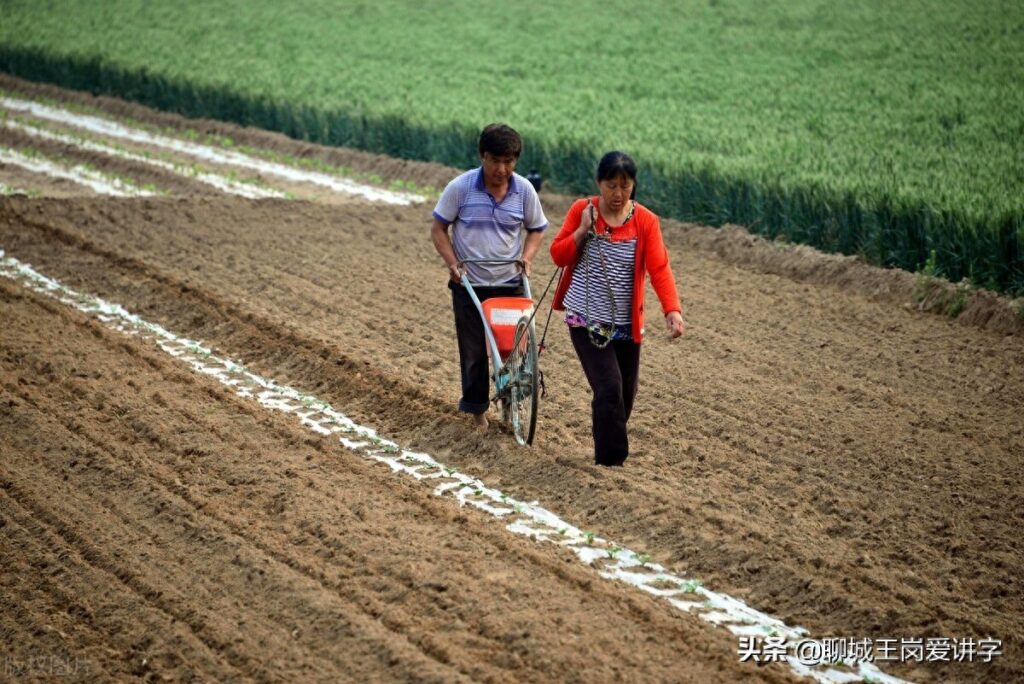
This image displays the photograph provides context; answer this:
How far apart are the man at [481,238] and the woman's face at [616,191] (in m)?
0.92

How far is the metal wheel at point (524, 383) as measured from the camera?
796cm

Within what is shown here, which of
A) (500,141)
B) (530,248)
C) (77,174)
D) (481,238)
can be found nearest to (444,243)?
(481,238)

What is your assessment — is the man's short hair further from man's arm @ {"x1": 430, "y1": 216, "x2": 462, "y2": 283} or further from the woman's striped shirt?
the woman's striped shirt

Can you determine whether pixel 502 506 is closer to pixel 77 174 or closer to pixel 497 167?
pixel 497 167

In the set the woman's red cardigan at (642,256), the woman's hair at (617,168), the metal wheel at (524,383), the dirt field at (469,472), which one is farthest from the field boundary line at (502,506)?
the woman's hair at (617,168)

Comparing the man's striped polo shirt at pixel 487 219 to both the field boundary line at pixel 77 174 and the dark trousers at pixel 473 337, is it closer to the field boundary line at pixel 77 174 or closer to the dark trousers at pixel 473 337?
the dark trousers at pixel 473 337

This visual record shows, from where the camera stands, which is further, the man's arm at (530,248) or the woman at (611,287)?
the man's arm at (530,248)

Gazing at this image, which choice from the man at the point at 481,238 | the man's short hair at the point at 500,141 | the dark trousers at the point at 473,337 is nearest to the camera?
the man's short hair at the point at 500,141

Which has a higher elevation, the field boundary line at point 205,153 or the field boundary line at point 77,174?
the field boundary line at point 205,153

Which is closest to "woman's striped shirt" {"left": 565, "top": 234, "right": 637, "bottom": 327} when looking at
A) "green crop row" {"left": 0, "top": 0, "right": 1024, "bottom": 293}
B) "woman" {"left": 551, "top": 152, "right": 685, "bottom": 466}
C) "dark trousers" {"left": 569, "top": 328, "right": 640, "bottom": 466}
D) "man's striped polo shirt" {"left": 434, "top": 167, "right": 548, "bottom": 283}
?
"woman" {"left": 551, "top": 152, "right": 685, "bottom": 466}

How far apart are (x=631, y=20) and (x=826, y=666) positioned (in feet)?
109

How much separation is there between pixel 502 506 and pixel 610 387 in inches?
37.7

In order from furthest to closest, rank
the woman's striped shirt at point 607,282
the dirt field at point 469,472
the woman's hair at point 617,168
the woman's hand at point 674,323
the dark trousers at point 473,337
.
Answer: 1. the dark trousers at point 473,337
2. the woman's striped shirt at point 607,282
3. the woman's hand at point 674,323
4. the woman's hair at point 617,168
5. the dirt field at point 469,472

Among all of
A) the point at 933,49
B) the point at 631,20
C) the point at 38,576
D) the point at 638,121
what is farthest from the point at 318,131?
the point at 38,576
